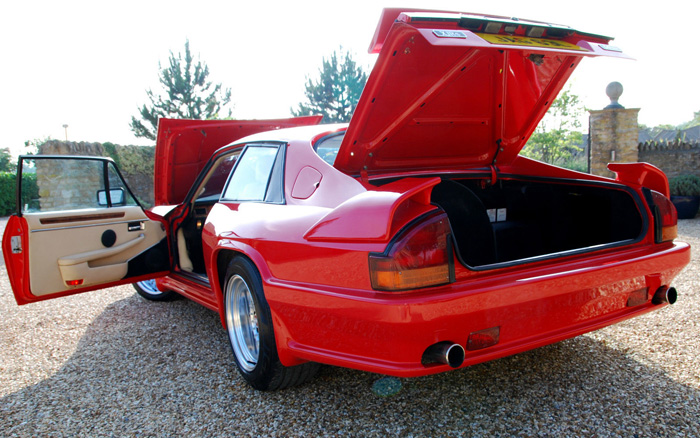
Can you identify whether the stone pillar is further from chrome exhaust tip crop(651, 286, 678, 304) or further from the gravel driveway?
chrome exhaust tip crop(651, 286, 678, 304)

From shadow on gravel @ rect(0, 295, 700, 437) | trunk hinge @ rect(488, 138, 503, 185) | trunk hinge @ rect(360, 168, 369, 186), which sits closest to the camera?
shadow on gravel @ rect(0, 295, 700, 437)

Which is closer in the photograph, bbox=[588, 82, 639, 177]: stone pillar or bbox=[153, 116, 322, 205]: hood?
bbox=[153, 116, 322, 205]: hood

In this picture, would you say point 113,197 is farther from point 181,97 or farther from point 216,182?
point 181,97

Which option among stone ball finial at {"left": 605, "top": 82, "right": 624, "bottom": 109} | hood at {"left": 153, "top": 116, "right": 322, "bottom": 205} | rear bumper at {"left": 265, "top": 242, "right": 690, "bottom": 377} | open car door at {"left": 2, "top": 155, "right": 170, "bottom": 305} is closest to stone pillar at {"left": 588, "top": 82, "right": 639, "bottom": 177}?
stone ball finial at {"left": 605, "top": 82, "right": 624, "bottom": 109}

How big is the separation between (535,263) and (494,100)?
3.42 ft

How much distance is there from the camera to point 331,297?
6.52ft

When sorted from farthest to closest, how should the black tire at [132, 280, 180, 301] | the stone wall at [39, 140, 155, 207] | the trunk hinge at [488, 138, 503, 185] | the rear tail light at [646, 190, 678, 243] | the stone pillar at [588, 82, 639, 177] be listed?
the stone wall at [39, 140, 155, 207] < the stone pillar at [588, 82, 639, 177] < the black tire at [132, 280, 180, 301] < the trunk hinge at [488, 138, 503, 185] < the rear tail light at [646, 190, 678, 243]

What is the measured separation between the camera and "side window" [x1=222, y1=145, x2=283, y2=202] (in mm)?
2750

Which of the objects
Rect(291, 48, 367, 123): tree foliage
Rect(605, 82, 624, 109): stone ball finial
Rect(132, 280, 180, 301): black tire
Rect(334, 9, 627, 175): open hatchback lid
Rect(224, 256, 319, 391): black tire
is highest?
Rect(291, 48, 367, 123): tree foliage

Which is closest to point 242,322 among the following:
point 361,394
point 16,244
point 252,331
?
point 252,331

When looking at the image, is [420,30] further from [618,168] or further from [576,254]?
[618,168]

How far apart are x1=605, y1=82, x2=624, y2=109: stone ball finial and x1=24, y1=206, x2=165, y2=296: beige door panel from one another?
10.1 meters

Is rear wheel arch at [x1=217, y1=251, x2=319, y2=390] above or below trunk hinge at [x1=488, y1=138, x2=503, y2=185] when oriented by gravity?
below

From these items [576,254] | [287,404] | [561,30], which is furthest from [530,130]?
[287,404]
